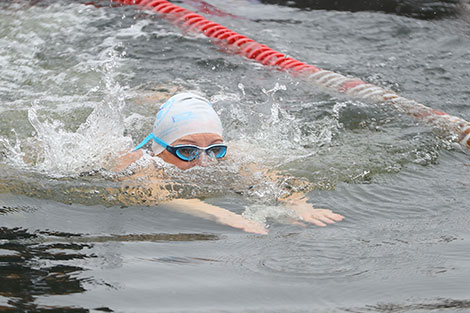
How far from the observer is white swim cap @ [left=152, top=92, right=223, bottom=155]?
5258 millimetres

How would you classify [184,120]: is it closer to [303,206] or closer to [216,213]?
[216,213]

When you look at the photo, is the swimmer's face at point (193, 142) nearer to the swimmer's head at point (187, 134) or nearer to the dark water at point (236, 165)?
the swimmer's head at point (187, 134)

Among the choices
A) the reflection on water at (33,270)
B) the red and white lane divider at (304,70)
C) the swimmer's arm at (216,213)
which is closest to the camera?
the reflection on water at (33,270)

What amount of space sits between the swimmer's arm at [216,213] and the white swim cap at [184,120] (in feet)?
Answer: 2.86

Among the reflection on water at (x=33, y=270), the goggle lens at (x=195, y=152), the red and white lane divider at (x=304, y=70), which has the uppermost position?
the red and white lane divider at (x=304, y=70)

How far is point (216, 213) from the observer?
4.27 m

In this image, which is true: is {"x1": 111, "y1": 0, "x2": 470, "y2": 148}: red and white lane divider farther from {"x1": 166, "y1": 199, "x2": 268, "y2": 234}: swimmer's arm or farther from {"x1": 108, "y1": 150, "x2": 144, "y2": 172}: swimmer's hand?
{"x1": 108, "y1": 150, "x2": 144, "y2": 172}: swimmer's hand

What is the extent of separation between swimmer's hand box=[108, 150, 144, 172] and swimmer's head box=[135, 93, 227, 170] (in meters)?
0.20

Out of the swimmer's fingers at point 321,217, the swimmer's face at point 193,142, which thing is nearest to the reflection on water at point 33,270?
the swimmer's fingers at point 321,217

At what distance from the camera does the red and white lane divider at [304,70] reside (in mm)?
6523

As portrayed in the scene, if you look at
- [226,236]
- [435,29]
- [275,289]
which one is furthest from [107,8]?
[275,289]

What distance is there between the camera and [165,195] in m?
4.67

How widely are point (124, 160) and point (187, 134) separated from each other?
559 millimetres

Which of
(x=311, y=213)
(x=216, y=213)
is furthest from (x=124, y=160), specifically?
(x=311, y=213)
